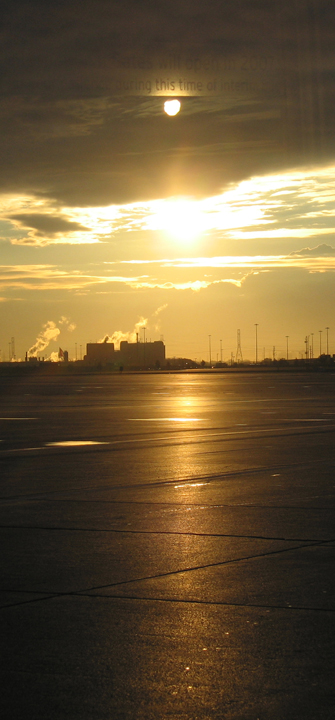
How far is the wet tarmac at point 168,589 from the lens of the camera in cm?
507

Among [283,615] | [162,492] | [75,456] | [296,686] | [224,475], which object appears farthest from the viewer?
[75,456]

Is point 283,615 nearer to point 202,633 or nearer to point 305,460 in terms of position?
point 202,633

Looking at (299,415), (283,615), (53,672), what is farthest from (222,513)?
→ (299,415)

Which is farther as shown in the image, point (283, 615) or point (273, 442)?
point (273, 442)

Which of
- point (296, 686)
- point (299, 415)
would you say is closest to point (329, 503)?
point (296, 686)

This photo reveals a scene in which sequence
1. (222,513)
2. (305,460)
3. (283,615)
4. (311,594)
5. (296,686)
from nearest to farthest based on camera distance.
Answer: (296,686) < (283,615) < (311,594) < (222,513) < (305,460)

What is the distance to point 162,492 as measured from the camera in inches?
497

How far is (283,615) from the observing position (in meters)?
6.48

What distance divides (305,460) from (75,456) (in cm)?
460

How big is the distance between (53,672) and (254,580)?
2.56 m

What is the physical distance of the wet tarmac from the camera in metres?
5.07

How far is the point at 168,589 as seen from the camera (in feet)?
23.9

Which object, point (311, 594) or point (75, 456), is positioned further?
point (75, 456)

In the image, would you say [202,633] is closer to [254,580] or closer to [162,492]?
[254,580]
